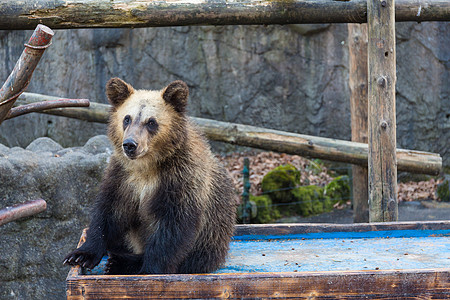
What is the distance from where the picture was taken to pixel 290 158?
1047 centimetres

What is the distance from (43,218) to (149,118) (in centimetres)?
206

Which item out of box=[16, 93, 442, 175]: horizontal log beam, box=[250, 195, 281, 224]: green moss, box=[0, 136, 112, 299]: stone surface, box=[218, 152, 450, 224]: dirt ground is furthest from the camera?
box=[218, 152, 450, 224]: dirt ground

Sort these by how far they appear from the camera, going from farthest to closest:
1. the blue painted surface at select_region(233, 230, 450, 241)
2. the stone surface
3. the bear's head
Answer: the stone surface < the blue painted surface at select_region(233, 230, 450, 241) < the bear's head

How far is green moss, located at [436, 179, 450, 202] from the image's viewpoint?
9.20 metres

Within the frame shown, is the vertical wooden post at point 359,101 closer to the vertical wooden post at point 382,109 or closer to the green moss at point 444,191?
the vertical wooden post at point 382,109

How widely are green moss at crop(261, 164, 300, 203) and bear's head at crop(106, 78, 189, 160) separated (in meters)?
5.25

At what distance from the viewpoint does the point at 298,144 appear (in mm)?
6496

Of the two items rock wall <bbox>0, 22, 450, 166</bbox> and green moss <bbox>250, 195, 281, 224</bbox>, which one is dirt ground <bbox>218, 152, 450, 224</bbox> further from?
rock wall <bbox>0, 22, 450, 166</bbox>

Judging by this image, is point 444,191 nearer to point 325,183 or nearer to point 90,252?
point 325,183

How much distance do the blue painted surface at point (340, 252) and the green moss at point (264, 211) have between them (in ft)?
13.0

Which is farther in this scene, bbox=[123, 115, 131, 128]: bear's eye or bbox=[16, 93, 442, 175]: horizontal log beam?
bbox=[16, 93, 442, 175]: horizontal log beam


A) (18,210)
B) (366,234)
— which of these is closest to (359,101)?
(366,234)

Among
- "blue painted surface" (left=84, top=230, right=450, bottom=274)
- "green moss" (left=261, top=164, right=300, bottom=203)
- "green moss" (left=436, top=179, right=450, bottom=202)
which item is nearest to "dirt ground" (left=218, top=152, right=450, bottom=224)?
"green moss" (left=436, top=179, right=450, bottom=202)

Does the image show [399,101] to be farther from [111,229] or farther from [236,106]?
[111,229]
